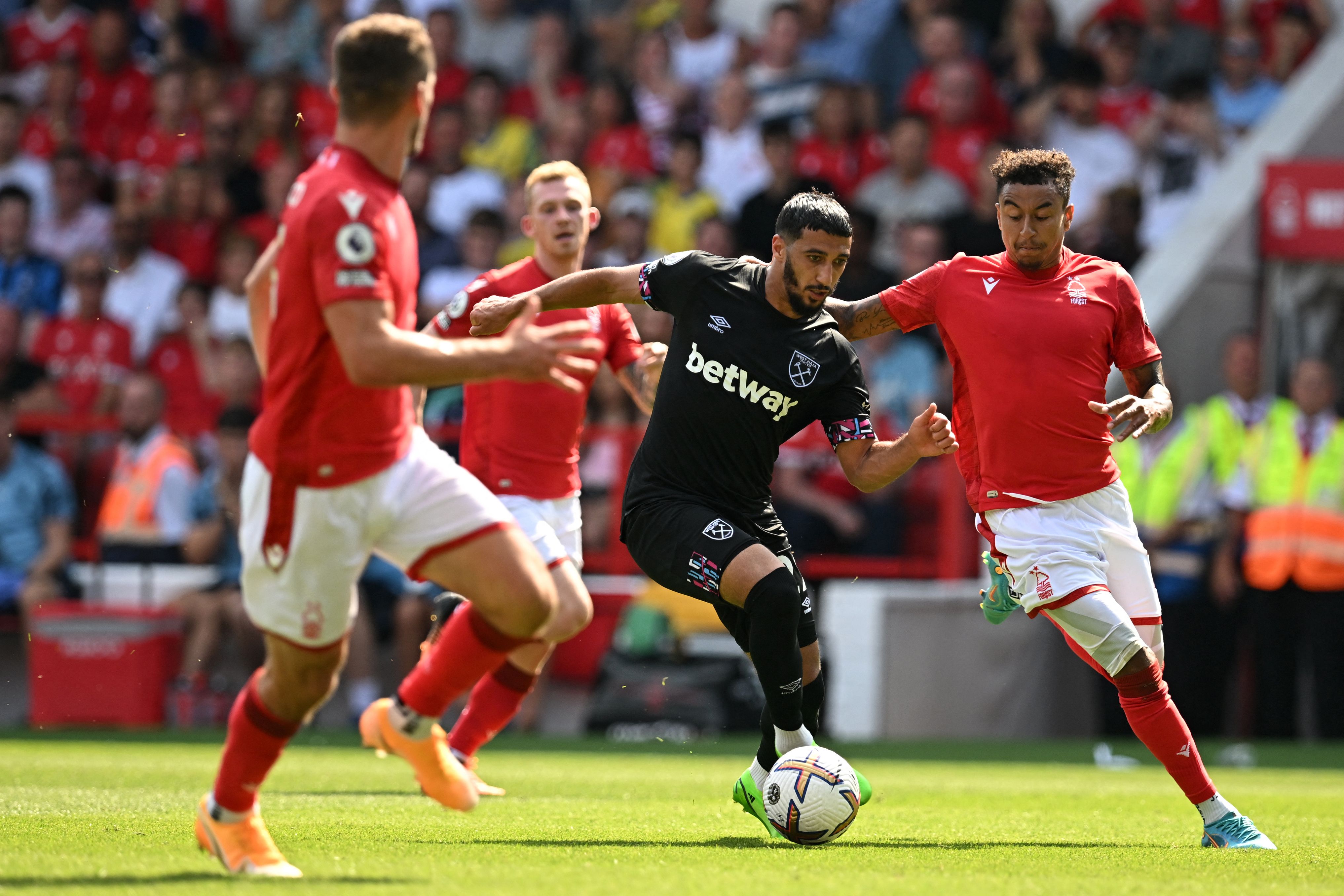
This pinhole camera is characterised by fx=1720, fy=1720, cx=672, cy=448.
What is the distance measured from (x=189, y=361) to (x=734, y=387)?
9.70m

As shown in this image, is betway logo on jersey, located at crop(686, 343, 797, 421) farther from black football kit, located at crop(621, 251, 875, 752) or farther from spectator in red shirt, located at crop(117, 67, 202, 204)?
spectator in red shirt, located at crop(117, 67, 202, 204)

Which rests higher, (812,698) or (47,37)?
(47,37)

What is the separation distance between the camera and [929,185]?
15.0 m

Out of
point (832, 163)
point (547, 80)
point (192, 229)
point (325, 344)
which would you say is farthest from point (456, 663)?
point (547, 80)

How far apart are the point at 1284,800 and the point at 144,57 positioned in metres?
14.9

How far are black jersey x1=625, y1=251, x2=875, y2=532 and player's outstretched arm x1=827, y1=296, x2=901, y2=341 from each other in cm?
9

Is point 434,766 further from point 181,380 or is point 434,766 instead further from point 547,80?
point 547,80

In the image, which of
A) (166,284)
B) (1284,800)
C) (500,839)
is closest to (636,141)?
(166,284)

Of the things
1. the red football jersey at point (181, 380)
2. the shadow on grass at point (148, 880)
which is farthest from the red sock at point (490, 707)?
the red football jersey at point (181, 380)

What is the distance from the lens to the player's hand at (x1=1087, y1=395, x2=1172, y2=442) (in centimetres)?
610

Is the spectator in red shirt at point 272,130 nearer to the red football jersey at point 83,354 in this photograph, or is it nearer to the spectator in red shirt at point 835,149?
the red football jersey at point 83,354

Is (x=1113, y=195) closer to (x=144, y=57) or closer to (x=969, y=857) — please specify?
(x=969, y=857)

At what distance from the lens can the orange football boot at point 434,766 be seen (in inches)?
211

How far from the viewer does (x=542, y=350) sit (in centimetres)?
475
